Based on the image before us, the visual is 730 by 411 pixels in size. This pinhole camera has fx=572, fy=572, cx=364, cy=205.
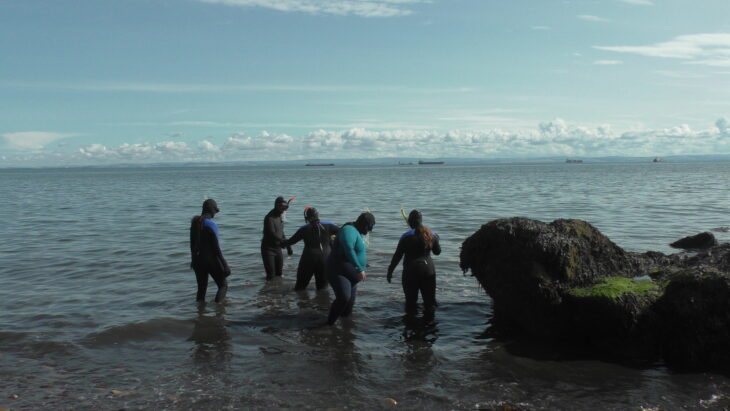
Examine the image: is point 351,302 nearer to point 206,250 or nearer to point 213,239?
point 213,239

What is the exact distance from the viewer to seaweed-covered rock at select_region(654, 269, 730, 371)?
757 centimetres

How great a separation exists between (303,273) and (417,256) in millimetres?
3211

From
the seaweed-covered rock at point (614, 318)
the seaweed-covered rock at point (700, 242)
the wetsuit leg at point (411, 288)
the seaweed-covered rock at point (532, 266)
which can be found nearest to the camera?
the seaweed-covered rock at point (614, 318)

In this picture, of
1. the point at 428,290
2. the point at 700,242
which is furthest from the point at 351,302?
the point at 700,242

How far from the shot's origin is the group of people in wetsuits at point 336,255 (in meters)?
9.23

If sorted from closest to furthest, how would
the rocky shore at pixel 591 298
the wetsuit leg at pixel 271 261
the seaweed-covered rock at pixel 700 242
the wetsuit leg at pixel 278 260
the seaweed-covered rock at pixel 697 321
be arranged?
the seaweed-covered rock at pixel 697 321 → the rocky shore at pixel 591 298 → the wetsuit leg at pixel 271 261 → the wetsuit leg at pixel 278 260 → the seaweed-covered rock at pixel 700 242

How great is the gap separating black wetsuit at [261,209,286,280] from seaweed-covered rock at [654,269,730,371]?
24.4ft

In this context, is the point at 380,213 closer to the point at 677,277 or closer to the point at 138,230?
the point at 138,230

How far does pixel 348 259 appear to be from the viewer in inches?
361

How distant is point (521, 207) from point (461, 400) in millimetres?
29335

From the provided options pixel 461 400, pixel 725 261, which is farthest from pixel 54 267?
pixel 725 261

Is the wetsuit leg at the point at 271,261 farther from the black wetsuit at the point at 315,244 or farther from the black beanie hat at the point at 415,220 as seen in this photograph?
the black beanie hat at the point at 415,220

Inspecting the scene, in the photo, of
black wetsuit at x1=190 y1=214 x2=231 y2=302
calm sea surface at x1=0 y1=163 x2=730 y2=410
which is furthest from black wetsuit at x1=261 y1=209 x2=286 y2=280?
black wetsuit at x1=190 y1=214 x2=231 y2=302

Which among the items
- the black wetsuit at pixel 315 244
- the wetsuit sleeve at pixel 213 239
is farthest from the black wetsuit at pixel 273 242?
the wetsuit sleeve at pixel 213 239
